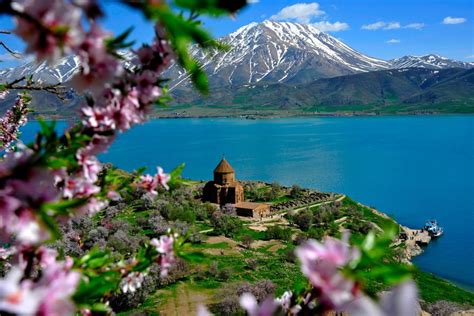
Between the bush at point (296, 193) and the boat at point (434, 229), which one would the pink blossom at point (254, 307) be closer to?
the boat at point (434, 229)

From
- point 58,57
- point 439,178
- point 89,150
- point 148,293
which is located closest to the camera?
point 58,57

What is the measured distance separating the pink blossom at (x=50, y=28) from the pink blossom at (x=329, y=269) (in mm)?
1123

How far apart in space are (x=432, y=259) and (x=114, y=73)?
46610 mm

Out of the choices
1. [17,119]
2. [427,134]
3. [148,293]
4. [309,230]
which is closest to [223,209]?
[309,230]

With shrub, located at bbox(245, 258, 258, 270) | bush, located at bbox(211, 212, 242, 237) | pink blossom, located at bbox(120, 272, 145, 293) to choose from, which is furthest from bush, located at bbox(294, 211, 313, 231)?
pink blossom, located at bbox(120, 272, 145, 293)

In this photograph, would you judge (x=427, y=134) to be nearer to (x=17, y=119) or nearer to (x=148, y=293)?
(x=148, y=293)

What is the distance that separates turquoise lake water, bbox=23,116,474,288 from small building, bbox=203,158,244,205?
16.7m

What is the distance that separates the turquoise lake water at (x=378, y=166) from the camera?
51.0 metres

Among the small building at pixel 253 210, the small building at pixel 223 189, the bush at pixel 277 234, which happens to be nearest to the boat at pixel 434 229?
the small building at pixel 253 210

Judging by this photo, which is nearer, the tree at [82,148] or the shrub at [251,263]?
the tree at [82,148]

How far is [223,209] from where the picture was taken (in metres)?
48.8

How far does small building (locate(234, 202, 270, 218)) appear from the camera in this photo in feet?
158

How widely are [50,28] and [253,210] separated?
47.1 metres

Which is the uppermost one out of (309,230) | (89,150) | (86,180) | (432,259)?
(89,150)
